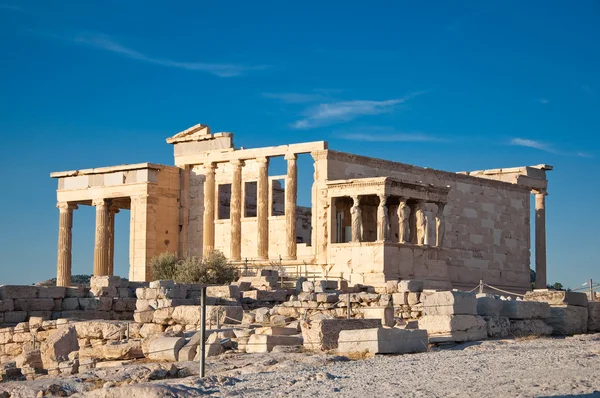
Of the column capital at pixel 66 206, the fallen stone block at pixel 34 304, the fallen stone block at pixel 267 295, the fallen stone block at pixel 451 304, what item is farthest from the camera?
the column capital at pixel 66 206

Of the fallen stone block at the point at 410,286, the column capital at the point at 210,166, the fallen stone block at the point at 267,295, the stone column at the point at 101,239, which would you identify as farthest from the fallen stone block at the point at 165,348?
the stone column at the point at 101,239

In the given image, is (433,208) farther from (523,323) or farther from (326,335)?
(326,335)

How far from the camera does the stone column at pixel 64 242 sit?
37.8 metres

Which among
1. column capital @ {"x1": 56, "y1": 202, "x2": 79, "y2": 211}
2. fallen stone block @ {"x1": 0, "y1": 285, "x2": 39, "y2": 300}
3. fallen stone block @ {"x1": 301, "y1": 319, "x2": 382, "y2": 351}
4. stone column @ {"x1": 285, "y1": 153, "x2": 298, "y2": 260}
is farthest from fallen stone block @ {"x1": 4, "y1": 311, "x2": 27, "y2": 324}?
column capital @ {"x1": 56, "y1": 202, "x2": 79, "y2": 211}

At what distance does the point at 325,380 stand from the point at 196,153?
88.8ft

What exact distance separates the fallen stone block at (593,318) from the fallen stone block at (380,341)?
5.68 meters

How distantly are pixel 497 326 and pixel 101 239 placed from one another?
74.3ft

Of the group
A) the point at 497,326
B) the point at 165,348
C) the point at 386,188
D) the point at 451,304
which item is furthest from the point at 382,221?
the point at 165,348

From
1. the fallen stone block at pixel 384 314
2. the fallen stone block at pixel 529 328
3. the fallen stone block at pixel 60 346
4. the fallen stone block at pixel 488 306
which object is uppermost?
the fallen stone block at pixel 488 306

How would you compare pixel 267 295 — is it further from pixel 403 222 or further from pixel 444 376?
pixel 444 376

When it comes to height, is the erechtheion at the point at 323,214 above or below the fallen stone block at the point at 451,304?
above

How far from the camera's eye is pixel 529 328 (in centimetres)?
1755

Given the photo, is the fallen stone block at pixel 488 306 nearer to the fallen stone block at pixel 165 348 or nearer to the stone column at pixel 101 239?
the fallen stone block at pixel 165 348

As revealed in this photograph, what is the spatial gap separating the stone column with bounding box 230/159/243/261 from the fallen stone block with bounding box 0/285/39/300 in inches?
533
